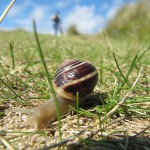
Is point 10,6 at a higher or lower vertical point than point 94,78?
higher

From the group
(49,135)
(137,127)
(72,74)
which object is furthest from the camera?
(72,74)

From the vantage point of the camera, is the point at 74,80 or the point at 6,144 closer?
the point at 6,144

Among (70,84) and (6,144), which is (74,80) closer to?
(70,84)

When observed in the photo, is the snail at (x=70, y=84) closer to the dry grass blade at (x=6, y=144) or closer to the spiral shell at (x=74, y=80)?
the spiral shell at (x=74, y=80)

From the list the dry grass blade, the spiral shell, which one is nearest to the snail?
the spiral shell

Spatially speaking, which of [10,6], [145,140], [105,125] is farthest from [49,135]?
[10,6]

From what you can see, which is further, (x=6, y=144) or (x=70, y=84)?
(x=70, y=84)

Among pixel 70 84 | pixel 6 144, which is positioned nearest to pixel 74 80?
pixel 70 84

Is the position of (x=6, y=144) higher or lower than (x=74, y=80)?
lower

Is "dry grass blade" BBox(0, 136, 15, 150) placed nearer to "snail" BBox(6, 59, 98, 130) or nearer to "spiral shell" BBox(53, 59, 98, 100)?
"snail" BBox(6, 59, 98, 130)

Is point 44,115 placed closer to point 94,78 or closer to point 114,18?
point 94,78
